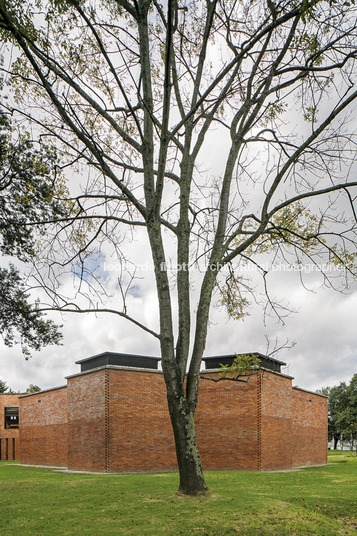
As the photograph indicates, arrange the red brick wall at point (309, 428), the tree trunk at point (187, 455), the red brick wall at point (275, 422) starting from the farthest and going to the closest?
the red brick wall at point (309, 428) → the red brick wall at point (275, 422) → the tree trunk at point (187, 455)

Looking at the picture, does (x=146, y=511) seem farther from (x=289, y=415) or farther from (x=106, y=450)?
(x=289, y=415)

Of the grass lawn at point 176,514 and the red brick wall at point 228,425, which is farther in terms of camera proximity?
the red brick wall at point 228,425

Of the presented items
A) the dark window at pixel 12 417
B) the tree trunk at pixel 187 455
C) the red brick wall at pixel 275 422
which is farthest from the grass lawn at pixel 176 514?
the dark window at pixel 12 417

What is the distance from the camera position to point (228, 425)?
21453 millimetres

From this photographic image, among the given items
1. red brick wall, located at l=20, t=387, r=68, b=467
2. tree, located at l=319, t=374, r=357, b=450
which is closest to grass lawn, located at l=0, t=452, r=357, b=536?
red brick wall, located at l=20, t=387, r=68, b=467

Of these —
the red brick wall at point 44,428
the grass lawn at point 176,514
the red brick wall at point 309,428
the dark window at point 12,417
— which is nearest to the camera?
the grass lawn at point 176,514

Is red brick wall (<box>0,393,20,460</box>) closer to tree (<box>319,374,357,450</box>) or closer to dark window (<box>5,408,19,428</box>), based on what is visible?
dark window (<box>5,408,19,428</box>)

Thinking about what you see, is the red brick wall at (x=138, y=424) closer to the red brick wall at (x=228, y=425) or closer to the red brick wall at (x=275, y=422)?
the red brick wall at (x=228, y=425)

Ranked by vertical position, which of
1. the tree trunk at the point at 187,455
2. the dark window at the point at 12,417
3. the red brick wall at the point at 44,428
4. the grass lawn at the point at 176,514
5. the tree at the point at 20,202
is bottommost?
the dark window at the point at 12,417

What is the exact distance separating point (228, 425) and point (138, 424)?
4.36 m

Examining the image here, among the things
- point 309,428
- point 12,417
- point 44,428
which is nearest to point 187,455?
point 44,428

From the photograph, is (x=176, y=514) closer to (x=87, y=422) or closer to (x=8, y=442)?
(x=87, y=422)

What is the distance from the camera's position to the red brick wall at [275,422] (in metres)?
21.1

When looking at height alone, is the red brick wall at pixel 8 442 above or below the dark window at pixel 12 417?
below
